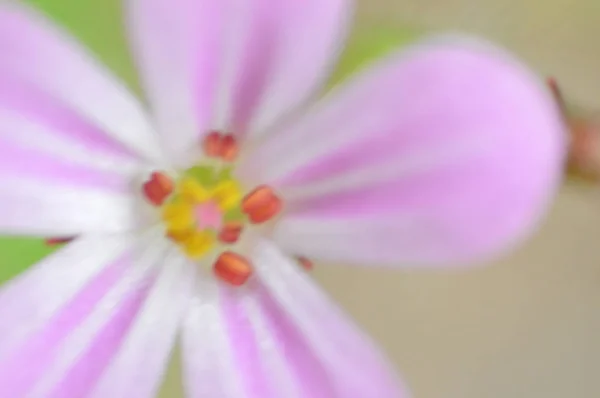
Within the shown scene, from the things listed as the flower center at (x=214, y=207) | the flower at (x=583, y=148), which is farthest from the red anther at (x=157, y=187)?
the flower at (x=583, y=148)

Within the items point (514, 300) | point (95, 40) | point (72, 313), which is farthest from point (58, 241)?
point (514, 300)

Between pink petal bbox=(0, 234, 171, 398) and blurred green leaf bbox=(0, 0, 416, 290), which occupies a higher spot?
blurred green leaf bbox=(0, 0, 416, 290)

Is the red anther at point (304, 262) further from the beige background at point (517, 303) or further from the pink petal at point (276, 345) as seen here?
the beige background at point (517, 303)

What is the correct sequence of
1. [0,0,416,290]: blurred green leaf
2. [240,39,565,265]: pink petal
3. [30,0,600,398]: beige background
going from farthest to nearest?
1. [30,0,600,398]: beige background
2. [0,0,416,290]: blurred green leaf
3. [240,39,565,265]: pink petal

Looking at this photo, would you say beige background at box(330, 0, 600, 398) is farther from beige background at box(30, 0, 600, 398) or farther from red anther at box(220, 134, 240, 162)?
red anther at box(220, 134, 240, 162)

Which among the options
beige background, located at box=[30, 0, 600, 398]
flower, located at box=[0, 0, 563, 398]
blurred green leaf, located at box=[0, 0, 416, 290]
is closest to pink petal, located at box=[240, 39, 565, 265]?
flower, located at box=[0, 0, 563, 398]

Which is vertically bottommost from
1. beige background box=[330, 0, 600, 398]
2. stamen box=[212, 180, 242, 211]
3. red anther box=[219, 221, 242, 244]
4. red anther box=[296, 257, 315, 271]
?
red anther box=[296, 257, 315, 271]

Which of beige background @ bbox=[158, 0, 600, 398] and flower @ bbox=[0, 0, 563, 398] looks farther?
beige background @ bbox=[158, 0, 600, 398]
